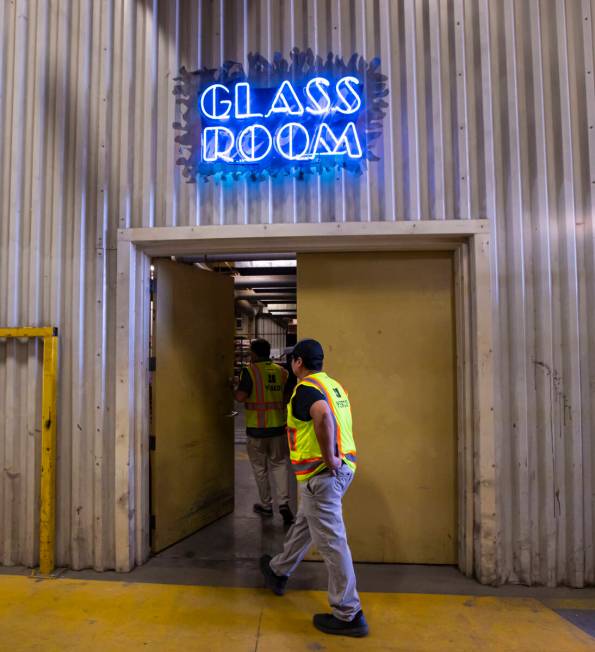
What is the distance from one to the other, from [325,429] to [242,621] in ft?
4.85

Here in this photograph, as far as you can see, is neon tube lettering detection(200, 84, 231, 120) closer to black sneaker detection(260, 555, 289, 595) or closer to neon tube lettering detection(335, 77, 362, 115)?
neon tube lettering detection(335, 77, 362, 115)

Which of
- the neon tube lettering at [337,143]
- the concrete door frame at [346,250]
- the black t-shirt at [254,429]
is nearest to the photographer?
the concrete door frame at [346,250]

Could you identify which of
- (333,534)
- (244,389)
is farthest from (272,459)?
(333,534)

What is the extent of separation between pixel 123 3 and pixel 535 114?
3724mm

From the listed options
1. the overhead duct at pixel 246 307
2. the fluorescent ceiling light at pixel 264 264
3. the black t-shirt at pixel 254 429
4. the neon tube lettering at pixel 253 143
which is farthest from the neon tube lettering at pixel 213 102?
the overhead duct at pixel 246 307

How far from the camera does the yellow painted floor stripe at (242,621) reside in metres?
2.71

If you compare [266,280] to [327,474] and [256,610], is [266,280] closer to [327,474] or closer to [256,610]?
[327,474]

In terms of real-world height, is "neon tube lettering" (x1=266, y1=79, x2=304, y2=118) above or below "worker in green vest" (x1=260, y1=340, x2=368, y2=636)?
above

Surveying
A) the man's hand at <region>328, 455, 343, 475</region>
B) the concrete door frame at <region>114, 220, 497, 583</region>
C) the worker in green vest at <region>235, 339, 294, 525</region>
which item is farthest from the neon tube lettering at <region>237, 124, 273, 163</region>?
the man's hand at <region>328, 455, 343, 475</region>

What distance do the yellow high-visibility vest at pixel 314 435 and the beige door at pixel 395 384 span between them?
93cm

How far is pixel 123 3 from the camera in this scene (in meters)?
3.87

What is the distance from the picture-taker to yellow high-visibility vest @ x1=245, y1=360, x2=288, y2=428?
187 inches

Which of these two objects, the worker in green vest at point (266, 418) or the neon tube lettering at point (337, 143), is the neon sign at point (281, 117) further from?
the worker in green vest at point (266, 418)

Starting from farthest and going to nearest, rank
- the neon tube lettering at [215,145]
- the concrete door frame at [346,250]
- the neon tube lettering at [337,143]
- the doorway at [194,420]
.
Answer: the doorway at [194,420] → the neon tube lettering at [215,145] → the neon tube lettering at [337,143] → the concrete door frame at [346,250]
